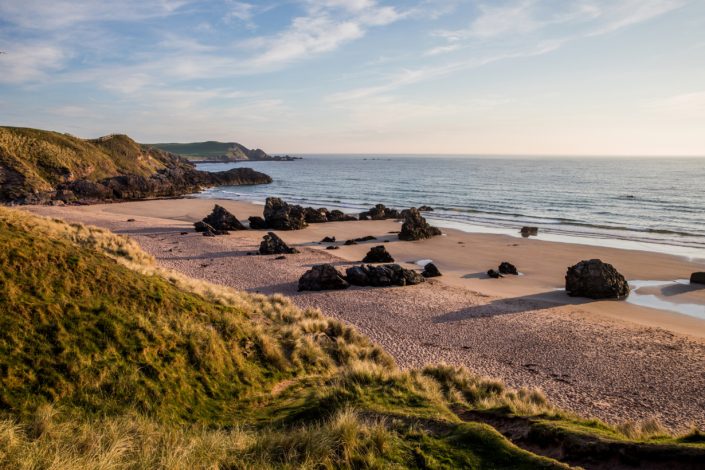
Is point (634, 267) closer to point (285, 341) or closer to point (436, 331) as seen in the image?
point (436, 331)

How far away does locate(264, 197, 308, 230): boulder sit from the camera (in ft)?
156

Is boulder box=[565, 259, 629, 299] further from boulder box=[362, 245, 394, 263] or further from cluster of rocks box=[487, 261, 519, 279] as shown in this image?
boulder box=[362, 245, 394, 263]

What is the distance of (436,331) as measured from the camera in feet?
61.2

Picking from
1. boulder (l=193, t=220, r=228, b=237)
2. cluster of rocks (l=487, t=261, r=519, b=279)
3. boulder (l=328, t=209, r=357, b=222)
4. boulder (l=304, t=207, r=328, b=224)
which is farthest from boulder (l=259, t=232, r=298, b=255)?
boulder (l=328, t=209, r=357, b=222)

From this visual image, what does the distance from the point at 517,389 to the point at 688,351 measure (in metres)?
8.05

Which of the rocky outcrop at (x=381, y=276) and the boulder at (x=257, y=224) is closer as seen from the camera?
the rocky outcrop at (x=381, y=276)

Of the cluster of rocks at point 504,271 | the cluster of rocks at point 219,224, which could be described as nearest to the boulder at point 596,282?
the cluster of rocks at point 504,271

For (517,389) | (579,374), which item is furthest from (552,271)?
(517,389)

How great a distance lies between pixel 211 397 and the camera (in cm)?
934

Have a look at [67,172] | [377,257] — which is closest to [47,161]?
[67,172]

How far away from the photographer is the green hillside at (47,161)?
64.8m

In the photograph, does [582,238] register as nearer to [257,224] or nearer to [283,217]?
[283,217]

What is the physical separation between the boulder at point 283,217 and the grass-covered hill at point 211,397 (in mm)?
33071

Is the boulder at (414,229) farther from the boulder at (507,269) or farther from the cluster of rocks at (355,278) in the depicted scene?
the cluster of rocks at (355,278)
